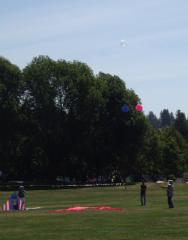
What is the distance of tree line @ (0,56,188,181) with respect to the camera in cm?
10119

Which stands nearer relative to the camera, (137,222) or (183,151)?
(137,222)

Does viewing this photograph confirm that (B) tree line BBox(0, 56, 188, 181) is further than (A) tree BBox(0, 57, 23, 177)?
Yes

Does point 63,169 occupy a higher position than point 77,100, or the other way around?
point 77,100

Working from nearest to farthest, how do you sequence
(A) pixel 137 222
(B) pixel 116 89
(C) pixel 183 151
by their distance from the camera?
1. (A) pixel 137 222
2. (B) pixel 116 89
3. (C) pixel 183 151

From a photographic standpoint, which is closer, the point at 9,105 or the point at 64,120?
the point at 9,105

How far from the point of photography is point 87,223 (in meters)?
29.5

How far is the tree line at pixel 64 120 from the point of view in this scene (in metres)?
101

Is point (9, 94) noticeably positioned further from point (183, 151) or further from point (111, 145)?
point (183, 151)

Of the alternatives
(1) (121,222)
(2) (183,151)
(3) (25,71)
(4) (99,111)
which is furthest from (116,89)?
(1) (121,222)

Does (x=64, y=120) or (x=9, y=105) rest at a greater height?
(x=9, y=105)

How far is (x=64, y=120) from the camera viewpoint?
102 metres

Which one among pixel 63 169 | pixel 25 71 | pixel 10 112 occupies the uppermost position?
pixel 25 71

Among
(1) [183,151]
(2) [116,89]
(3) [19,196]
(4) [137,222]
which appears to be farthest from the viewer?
(1) [183,151]

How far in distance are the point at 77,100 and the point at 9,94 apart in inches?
413
